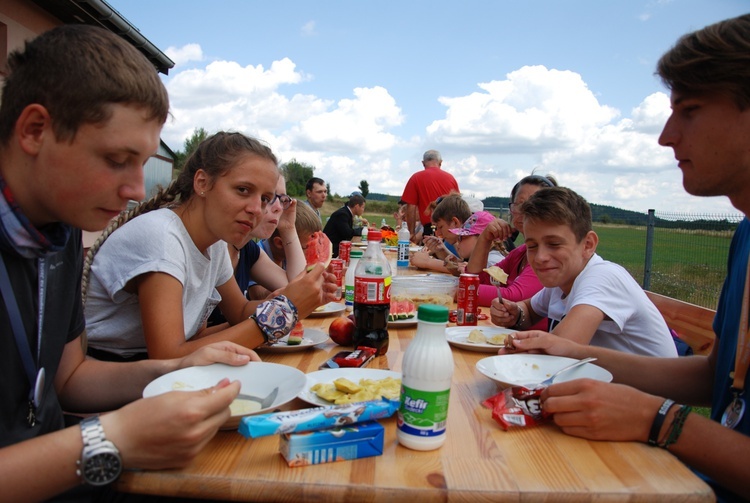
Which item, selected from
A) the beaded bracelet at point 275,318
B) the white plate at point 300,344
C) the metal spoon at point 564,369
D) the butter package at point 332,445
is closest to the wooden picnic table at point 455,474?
the butter package at point 332,445

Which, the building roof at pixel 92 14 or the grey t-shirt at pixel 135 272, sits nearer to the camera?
the grey t-shirt at pixel 135 272

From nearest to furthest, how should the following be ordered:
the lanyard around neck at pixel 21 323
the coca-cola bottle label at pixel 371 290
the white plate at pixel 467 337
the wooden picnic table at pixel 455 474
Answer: the wooden picnic table at pixel 455 474 → the lanyard around neck at pixel 21 323 → the coca-cola bottle label at pixel 371 290 → the white plate at pixel 467 337

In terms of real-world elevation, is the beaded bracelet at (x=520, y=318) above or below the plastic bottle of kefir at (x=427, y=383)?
below

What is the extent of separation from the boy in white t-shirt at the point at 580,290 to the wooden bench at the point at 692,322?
1.02ft

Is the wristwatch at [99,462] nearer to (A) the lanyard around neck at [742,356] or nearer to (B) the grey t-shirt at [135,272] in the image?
(B) the grey t-shirt at [135,272]

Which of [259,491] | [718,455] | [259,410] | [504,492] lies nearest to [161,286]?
[259,410]

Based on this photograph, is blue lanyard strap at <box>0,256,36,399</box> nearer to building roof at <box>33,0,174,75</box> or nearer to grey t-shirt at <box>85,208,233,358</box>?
grey t-shirt at <box>85,208,233,358</box>

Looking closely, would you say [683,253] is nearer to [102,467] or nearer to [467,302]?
[467,302]

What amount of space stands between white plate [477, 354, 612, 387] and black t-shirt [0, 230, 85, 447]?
1.29 metres

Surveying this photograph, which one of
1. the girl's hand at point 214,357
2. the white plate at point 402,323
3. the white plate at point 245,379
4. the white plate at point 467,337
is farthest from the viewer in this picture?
the white plate at point 402,323

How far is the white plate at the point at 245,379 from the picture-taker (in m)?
1.39

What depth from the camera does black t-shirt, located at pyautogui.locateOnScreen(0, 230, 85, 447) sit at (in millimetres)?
1272

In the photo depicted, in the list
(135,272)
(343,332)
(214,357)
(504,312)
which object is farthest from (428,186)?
(214,357)

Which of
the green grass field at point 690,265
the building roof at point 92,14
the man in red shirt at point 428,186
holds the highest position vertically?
the building roof at point 92,14
